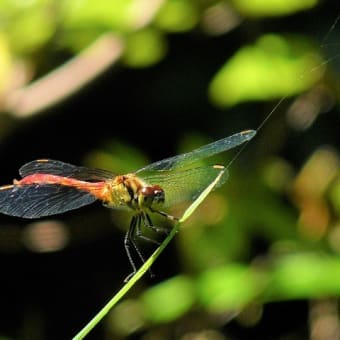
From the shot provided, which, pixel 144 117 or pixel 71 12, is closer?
pixel 71 12

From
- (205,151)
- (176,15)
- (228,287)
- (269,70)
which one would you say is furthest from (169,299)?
(205,151)

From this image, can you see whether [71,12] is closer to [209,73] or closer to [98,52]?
[98,52]

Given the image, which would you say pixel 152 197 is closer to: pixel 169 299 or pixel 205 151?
pixel 205 151

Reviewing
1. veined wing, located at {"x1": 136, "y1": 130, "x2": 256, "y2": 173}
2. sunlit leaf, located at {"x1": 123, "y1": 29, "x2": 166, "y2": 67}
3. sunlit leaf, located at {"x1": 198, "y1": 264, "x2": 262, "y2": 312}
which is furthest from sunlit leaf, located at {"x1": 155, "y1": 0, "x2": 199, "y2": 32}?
veined wing, located at {"x1": 136, "y1": 130, "x2": 256, "y2": 173}

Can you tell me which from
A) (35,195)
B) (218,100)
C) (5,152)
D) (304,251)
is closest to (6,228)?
(5,152)

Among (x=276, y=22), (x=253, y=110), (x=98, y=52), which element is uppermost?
(x=98, y=52)

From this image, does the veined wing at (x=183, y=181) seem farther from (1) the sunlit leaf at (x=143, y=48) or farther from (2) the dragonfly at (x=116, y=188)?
(1) the sunlit leaf at (x=143, y=48)
